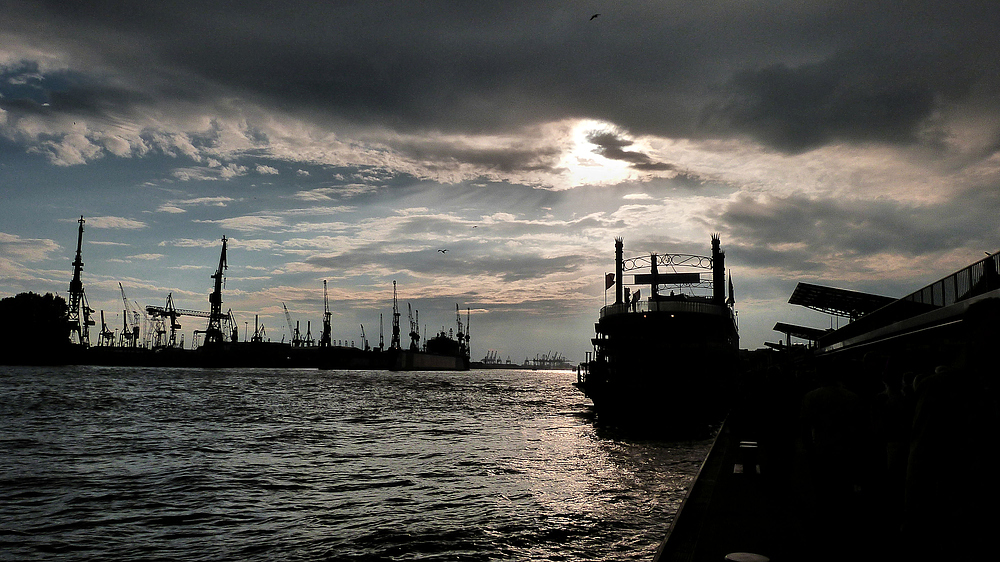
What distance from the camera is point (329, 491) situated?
57.5 ft

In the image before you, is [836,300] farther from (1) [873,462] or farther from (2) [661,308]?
(1) [873,462]

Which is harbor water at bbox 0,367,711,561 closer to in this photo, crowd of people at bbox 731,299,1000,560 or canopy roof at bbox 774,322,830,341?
crowd of people at bbox 731,299,1000,560

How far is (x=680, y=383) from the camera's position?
36812 millimetres

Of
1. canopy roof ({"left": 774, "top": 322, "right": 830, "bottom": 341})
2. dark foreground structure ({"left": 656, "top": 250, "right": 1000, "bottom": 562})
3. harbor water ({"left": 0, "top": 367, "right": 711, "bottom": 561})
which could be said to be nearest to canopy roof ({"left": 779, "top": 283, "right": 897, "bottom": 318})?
canopy roof ({"left": 774, "top": 322, "right": 830, "bottom": 341})

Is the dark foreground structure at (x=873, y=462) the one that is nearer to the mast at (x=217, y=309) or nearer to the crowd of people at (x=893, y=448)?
the crowd of people at (x=893, y=448)

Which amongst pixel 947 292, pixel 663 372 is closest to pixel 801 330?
pixel 663 372

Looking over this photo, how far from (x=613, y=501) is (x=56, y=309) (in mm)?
161761

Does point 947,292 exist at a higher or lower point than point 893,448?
higher

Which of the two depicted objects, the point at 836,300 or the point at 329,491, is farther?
the point at 836,300

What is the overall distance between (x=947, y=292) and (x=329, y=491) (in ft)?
60.2

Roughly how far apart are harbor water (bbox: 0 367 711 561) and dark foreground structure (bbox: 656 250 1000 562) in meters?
2.74

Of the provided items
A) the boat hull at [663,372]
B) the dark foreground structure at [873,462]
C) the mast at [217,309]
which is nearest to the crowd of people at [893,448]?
the dark foreground structure at [873,462]

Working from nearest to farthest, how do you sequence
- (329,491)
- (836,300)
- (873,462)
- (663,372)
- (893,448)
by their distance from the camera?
(873,462), (893,448), (329,491), (663,372), (836,300)

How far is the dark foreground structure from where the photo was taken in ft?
10.9
